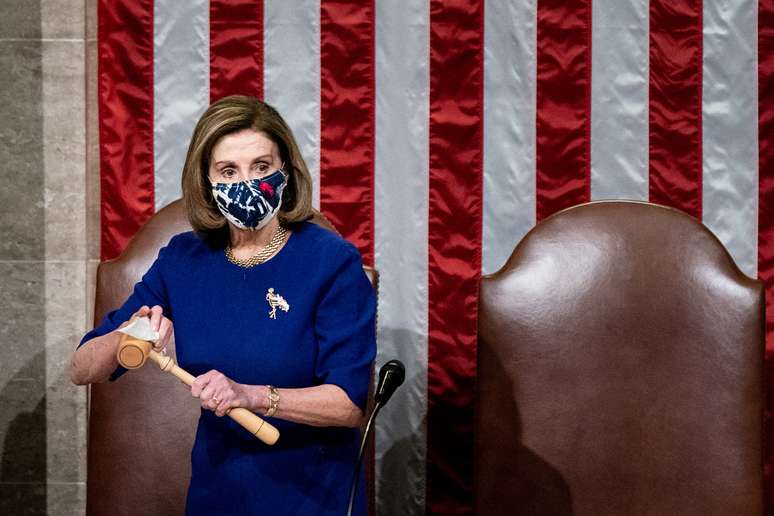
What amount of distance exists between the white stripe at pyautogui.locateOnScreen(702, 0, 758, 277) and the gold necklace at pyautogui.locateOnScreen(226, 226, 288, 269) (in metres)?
1.55

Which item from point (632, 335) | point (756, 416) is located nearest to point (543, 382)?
point (632, 335)

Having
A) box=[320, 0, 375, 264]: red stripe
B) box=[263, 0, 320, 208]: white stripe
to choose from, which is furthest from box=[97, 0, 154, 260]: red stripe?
box=[320, 0, 375, 264]: red stripe

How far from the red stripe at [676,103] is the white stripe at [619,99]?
0.03m

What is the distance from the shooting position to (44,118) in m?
2.73

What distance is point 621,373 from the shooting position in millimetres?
2156

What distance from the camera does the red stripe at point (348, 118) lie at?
2.65 m

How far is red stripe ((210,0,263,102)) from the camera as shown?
8.73 ft

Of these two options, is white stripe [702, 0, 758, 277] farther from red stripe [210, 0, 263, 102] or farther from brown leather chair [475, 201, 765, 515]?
red stripe [210, 0, 263, 102]

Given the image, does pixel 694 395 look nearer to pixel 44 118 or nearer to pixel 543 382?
pixel 543 382

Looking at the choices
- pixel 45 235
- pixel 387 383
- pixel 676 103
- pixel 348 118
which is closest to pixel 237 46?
pixel 348 118

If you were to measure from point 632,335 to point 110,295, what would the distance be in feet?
4.50

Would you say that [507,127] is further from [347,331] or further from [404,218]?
[347,331]

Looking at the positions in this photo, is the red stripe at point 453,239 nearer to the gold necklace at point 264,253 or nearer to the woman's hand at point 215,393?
the gold necklace at point 264,253

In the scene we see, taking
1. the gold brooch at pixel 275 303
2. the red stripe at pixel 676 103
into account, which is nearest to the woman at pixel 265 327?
the gold brooch at pixel 275 303
